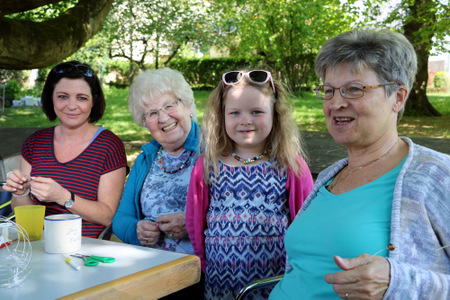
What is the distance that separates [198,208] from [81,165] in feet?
2.68

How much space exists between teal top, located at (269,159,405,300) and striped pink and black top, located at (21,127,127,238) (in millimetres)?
1245

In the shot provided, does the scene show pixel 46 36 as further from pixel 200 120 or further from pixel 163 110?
pixel 200 120

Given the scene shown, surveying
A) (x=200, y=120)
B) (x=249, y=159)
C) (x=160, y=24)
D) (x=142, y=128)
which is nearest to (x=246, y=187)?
(x=249, y=159)

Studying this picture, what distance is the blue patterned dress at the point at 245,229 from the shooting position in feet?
6.91

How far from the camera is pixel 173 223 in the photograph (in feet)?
7.57

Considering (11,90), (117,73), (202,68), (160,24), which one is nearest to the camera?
(160,24)

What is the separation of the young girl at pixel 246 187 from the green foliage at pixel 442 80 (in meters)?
25.4

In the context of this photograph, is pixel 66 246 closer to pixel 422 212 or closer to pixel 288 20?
A: pixel 422 212

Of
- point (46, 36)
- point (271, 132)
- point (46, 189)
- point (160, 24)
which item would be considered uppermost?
point (160, 24)

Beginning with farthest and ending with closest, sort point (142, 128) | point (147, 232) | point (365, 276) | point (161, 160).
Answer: point (142, 128) < point (161, 160) < point (147, 232) < point (365, 276)

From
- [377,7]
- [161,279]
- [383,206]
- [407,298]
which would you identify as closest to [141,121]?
[161,279]

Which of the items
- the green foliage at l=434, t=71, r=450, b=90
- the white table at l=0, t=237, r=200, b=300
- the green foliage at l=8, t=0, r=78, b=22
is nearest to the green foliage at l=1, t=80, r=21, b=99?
the green foliage at l=8, t=0, r=78, b=22

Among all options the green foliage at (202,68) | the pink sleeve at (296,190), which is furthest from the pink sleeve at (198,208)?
the green foliage at (202,68)

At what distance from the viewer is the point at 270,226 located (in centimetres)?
212
